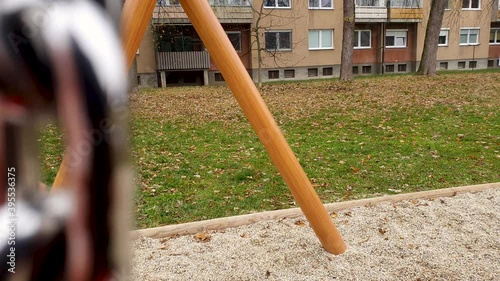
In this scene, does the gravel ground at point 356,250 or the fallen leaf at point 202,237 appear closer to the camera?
the gravel ground at point 356,250

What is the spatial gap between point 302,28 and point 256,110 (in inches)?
Answer: 1012

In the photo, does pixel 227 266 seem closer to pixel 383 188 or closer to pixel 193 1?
pixel 193 1

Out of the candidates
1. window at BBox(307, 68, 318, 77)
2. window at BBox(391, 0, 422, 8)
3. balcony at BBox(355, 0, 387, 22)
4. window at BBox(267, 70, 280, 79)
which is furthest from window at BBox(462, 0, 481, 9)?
window at BBox(267, 70, 280, 79)

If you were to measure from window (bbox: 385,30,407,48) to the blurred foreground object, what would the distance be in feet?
104

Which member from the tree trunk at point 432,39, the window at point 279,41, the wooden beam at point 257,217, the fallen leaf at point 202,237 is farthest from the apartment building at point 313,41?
the fallen leaf at point 202,237

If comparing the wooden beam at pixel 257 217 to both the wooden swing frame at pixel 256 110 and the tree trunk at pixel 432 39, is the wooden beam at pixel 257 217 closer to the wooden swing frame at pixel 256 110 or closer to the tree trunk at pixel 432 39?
the wooden swing frame at pixel 256 110

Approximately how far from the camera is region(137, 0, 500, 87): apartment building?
2344 cm

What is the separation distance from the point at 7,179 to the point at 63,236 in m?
0.19

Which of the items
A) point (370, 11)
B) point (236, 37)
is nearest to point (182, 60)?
point (236, 37)

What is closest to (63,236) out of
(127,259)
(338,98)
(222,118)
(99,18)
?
(127,259)

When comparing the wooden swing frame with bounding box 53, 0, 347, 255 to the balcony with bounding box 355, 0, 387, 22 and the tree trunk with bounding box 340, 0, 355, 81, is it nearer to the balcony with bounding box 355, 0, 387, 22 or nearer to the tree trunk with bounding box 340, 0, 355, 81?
the tree trunk with bounding box 340, 0, 355, 81

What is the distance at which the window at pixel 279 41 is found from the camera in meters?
26.2

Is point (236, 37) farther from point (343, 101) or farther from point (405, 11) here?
point (343, 101)

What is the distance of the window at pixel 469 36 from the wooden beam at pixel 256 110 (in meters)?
35.0
